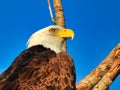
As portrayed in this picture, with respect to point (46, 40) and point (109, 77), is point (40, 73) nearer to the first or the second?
point (46, 40)

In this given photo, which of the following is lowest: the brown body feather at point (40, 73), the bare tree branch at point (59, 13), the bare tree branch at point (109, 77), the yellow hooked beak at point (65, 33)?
the brown body feather at point (40, 73)

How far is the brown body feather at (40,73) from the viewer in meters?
11.4

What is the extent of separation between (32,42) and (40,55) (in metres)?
1.38

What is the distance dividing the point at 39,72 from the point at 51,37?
→ 7.40 ft

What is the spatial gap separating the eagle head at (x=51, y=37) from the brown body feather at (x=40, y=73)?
1091mm

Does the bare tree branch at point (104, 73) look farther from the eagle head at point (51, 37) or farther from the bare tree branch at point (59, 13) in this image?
the bare tree branch at point (59, 13)

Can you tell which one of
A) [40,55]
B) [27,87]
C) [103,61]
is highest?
[103,61]

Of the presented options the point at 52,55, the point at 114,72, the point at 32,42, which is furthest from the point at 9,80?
the point at 114,72

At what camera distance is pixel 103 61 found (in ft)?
46.9

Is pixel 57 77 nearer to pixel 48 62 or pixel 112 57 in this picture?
pixel 48 62

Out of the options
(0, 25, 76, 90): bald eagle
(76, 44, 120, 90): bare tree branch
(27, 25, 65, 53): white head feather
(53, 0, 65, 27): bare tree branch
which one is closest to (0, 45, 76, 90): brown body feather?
(0, 25, 76, 90): bald eagle

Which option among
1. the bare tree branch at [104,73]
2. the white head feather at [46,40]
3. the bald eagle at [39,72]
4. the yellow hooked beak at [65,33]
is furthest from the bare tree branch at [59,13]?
the bald eagle at [39,72]

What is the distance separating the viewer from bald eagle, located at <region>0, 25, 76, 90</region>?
11383mm

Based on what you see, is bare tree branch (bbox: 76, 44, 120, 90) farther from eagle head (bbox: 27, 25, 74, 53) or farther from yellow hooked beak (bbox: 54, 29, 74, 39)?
yellow hooked beak (bbox: 54, 29, 74, 39)
